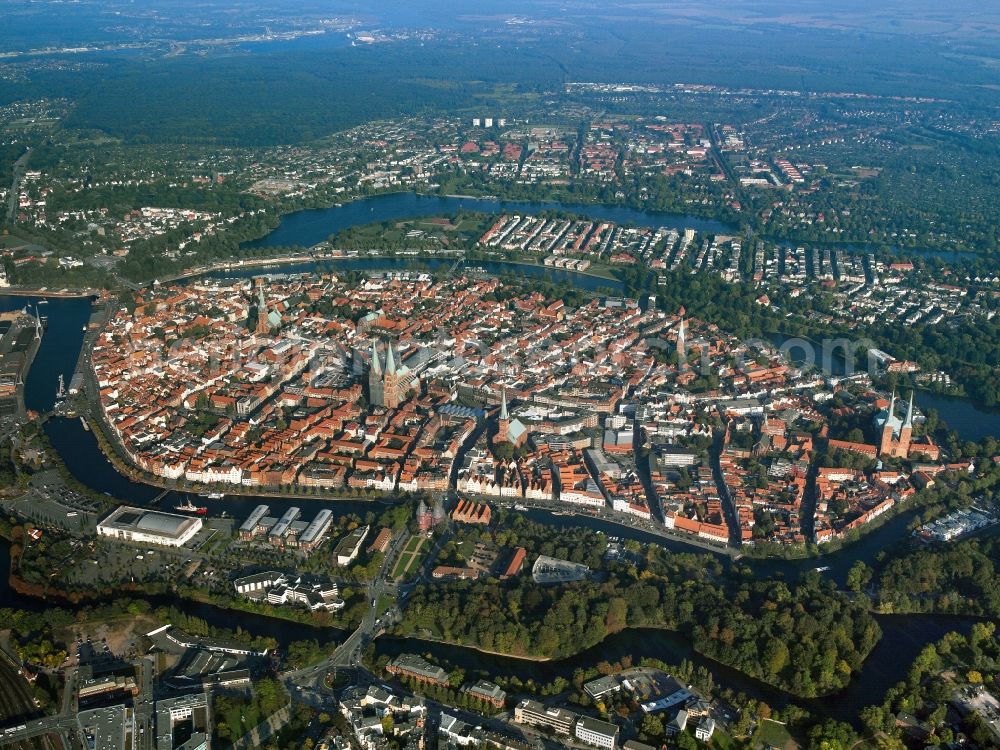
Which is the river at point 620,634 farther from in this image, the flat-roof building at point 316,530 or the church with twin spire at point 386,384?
the church with twin spire at point 386,384

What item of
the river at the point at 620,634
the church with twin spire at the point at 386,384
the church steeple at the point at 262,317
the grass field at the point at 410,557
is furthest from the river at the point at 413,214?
the grass field at the point at 410,557

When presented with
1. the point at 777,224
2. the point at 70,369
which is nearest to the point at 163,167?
the point at 70,369

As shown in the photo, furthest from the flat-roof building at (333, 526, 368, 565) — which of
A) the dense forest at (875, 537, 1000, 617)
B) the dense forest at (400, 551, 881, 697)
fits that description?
the dense forest at (875, 537, 1000, 617)

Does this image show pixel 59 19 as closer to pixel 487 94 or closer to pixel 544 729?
pixel 487 94

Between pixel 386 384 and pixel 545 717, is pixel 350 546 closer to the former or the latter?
pixel 545 717

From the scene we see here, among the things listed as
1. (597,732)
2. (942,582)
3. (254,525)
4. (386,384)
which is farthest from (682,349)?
(597,732)
